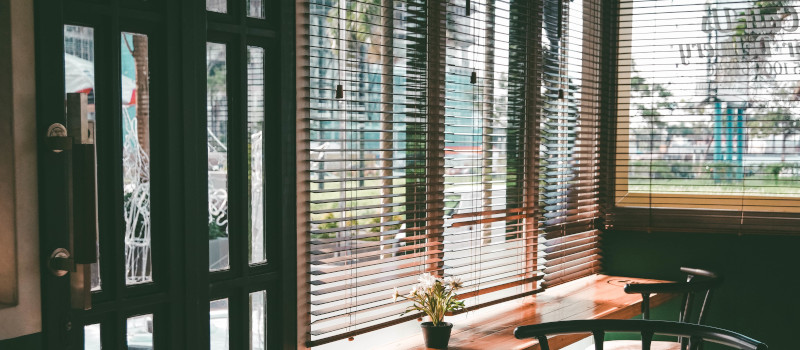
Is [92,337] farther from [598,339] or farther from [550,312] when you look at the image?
[550,312]

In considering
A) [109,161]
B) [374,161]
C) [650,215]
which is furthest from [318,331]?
[650,215]

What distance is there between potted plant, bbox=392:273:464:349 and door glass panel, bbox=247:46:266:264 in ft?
2.02

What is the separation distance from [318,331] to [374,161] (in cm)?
66

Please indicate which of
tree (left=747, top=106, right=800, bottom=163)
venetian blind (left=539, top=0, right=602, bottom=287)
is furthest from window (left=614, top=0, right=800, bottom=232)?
venetian blind (left=539, top=0, right=602, bottom=287)

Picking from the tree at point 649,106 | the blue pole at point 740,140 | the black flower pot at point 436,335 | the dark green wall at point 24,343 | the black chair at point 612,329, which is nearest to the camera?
the dark green wall at point 24,343

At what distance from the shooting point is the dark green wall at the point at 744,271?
154 inches

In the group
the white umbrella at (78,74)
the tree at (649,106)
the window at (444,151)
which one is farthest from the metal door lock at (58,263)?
the tree at (649,106)

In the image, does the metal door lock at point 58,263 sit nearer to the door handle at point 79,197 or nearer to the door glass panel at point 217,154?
the door handle at point 79,197

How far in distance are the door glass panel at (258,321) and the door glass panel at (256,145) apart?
123mm

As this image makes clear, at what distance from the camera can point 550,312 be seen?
3.41 meters

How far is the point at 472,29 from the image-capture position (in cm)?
321

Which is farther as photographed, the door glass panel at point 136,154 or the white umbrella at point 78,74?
the door glass panel at point 136,154

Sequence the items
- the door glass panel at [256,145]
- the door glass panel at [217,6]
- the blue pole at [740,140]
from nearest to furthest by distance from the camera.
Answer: the door glass panel at [217,6], the door glass panel at [256,145], the blue pole at [740,140]

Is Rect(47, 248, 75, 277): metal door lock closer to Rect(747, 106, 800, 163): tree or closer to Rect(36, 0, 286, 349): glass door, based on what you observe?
Rect(36, 0, 286, 349): glass door
